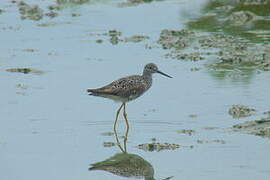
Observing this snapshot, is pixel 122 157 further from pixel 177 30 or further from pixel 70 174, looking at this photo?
pixel 177 30

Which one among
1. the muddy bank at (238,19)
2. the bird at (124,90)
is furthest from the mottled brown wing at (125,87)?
the muddy bank at (238,19)

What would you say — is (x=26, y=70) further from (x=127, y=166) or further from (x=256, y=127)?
(x=256, y=127)

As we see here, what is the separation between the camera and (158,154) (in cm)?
959

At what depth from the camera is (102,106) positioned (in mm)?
11719

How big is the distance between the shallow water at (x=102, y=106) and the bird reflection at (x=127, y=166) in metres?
0.09

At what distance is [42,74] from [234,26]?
440 centimetres

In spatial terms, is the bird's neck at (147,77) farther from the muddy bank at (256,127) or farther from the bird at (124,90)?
the muddy bank at (256,127)

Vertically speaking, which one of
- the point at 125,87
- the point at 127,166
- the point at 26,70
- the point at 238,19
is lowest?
the point at 127,166

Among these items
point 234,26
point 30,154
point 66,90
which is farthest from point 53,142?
point 234,26

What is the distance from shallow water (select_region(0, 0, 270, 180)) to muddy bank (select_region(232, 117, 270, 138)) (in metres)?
0.14

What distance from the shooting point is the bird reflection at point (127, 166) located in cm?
902

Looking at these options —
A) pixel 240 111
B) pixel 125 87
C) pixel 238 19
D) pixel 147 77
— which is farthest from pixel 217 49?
pixel 125 87

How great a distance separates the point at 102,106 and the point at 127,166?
247cm

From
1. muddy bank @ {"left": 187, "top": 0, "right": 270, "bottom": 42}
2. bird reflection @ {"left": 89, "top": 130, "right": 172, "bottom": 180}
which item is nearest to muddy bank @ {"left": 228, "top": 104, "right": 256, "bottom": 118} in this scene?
bird reflection @ {"left": 89, "top": 130, "right": 172, "bottom": 180}
